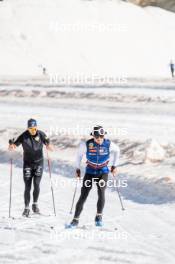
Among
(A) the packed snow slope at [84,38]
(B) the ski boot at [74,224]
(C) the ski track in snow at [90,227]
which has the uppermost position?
(A) the packed snow slope at [84,38]

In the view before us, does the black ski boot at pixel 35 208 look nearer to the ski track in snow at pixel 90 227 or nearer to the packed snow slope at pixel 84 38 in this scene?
the ski track in snow at pixel 90 227

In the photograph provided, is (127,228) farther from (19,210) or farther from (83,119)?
(83,119)

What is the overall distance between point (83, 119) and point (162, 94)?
6126 mm

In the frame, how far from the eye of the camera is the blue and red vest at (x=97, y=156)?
10.2m

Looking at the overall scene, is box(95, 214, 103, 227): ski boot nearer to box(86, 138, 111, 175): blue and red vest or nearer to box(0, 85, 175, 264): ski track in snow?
box(0, 85, 175, 264): ski track in snow

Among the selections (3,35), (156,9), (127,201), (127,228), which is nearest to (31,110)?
(127,201)


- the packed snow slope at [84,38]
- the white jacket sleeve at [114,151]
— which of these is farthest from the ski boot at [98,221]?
the packed snow slope at [84,38]

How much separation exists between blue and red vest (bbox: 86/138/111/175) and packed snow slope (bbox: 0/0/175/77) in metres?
50.2

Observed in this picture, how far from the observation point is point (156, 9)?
7944 centimetres

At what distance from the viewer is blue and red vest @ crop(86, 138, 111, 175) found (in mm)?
10227

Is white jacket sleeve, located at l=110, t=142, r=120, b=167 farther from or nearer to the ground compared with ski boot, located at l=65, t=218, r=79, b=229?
farther from the ground

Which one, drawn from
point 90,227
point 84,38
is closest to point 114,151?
point 90,227

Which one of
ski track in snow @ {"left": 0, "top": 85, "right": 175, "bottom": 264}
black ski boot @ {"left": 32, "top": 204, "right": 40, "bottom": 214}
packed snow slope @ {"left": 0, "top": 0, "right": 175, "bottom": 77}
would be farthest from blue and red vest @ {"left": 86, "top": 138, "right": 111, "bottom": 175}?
packed snow slope @ {"left": 0, "top": 0, "right": 175, "bottom": 77}

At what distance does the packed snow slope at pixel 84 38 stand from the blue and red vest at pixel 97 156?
1976 inches
